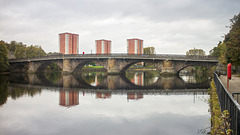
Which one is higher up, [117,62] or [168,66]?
[117,62]

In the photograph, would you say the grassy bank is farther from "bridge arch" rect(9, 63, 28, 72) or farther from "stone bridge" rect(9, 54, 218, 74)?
"bridge arch" rect(9, 63, 28, 72)

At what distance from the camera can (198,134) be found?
1115 centimetres

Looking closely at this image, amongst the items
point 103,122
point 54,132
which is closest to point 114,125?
point 103,122

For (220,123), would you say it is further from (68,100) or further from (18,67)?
(18,67)

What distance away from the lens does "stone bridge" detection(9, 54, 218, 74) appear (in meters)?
53.5

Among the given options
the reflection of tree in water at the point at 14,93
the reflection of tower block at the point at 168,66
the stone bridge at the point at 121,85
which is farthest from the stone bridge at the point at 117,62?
the reflection of tree in water at the point at 14,93

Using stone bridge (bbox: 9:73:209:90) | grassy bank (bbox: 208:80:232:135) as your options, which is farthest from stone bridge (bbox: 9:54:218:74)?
grassy bank (bbox: 208:80:232:135)

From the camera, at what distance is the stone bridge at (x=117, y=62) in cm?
5347

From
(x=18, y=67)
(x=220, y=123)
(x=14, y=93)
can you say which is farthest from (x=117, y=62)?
(x=220, y=123)

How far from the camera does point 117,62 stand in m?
66.2

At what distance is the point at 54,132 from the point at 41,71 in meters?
81.4

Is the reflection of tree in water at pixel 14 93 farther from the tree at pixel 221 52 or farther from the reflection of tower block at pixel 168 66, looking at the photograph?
the reflection of tower block at pixel 168 66

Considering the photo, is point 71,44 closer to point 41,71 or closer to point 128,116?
point 41,71

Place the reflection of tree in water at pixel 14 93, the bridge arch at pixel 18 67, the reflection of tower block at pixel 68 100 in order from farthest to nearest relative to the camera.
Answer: the bridge arch at pixel 18 67, the reflection of tree in water at pixel 14 93, the reflection of tower block at pixel 68 100
